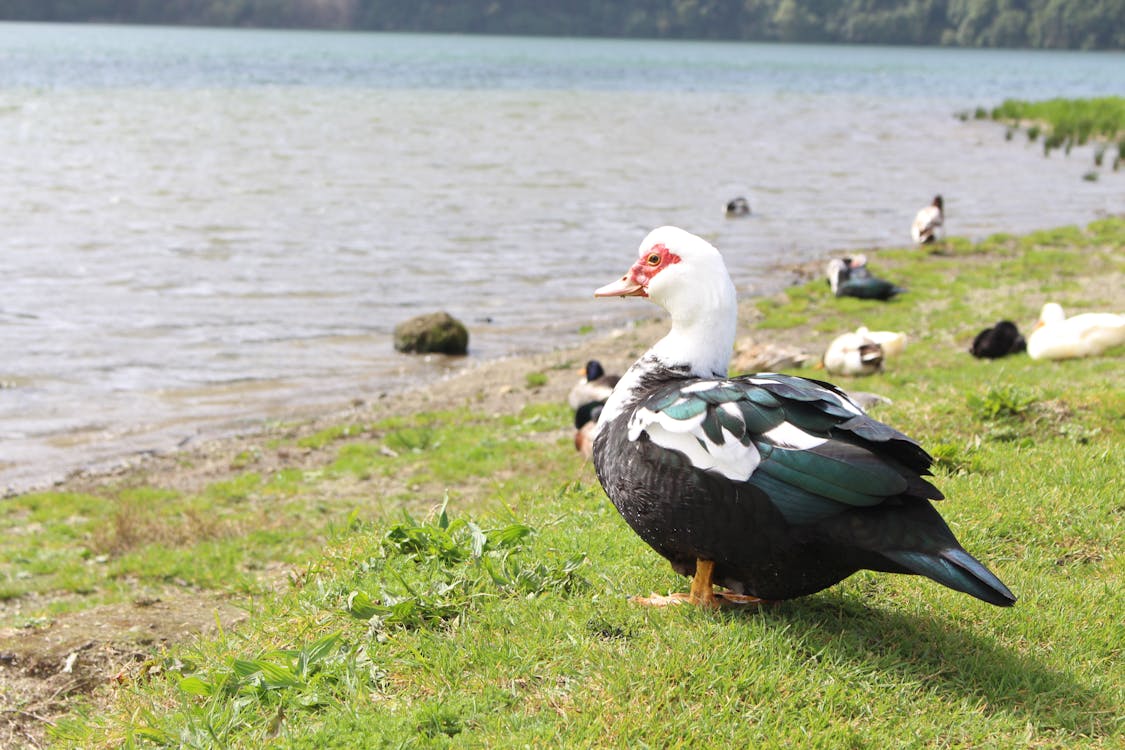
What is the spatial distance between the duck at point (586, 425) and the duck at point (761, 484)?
190 inches

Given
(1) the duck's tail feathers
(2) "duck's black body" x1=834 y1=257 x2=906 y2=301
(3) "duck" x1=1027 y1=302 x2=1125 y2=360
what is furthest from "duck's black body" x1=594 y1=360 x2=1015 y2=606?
(2) "duck's black body" x1=834 y1=257 x2=906 y2=301

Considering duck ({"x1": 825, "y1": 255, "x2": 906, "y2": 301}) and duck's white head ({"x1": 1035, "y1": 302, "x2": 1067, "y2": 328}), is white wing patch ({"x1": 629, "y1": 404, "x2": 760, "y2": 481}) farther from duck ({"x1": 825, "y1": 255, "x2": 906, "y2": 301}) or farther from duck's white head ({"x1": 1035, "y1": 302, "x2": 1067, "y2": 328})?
duck ({"x1": 825, "y1": 255, "x2": 906, "y2": 301})

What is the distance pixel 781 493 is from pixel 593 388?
7.04m

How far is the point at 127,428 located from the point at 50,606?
5378 mm

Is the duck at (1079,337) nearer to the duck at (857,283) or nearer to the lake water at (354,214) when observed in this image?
the duck at (857,283)

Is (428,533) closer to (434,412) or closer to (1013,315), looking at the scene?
(434,412)

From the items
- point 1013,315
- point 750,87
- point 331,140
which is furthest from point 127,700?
point 750,87

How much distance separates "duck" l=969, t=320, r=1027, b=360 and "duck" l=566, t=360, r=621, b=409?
14.4 feet

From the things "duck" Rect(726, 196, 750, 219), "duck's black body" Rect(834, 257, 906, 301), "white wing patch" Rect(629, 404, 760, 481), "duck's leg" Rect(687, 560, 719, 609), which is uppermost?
"white wing patch" Rect(629, 404, 760, 481)

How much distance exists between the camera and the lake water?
1448cm

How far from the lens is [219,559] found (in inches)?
319

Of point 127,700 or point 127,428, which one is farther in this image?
point 127,428

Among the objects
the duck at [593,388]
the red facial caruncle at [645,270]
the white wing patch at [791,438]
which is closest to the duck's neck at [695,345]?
the red facial caruncle at [645,270]

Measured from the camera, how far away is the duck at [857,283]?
56.0 feet
